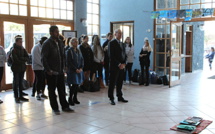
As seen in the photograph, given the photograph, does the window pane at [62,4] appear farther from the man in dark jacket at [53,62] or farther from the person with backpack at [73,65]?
the man in dark jacket at [53,62]

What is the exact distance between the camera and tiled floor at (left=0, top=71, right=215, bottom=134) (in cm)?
387

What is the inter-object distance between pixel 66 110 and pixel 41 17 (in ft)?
12.8

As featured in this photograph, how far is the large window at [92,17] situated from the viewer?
32.0ft

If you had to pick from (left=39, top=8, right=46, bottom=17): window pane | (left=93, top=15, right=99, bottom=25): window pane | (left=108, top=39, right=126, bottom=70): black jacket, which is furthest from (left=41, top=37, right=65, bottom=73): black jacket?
(left=93, top=15, right=99, bottom=25): window pane

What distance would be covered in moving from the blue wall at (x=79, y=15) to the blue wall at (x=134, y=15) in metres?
1.50

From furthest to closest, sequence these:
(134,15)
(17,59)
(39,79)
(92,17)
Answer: (92,17) → (134,15) → (39,79) → (17,59)

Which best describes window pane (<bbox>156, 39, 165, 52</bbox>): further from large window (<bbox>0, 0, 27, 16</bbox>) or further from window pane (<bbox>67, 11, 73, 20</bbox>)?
large window (<bbox>0, 0, 27, 16</bbox>)

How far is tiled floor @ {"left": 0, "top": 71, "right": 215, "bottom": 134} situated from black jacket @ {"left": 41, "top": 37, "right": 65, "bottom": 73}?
862 millimetres

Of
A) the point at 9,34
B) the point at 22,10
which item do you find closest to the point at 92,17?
the point at 22,10

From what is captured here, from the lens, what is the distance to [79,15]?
28.5ft

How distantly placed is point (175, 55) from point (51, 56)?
465 centimetres

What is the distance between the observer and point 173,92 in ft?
22.5

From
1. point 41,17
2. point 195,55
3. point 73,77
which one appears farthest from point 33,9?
point 195,55

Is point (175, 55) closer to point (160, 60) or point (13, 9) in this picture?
point (160, 60)
